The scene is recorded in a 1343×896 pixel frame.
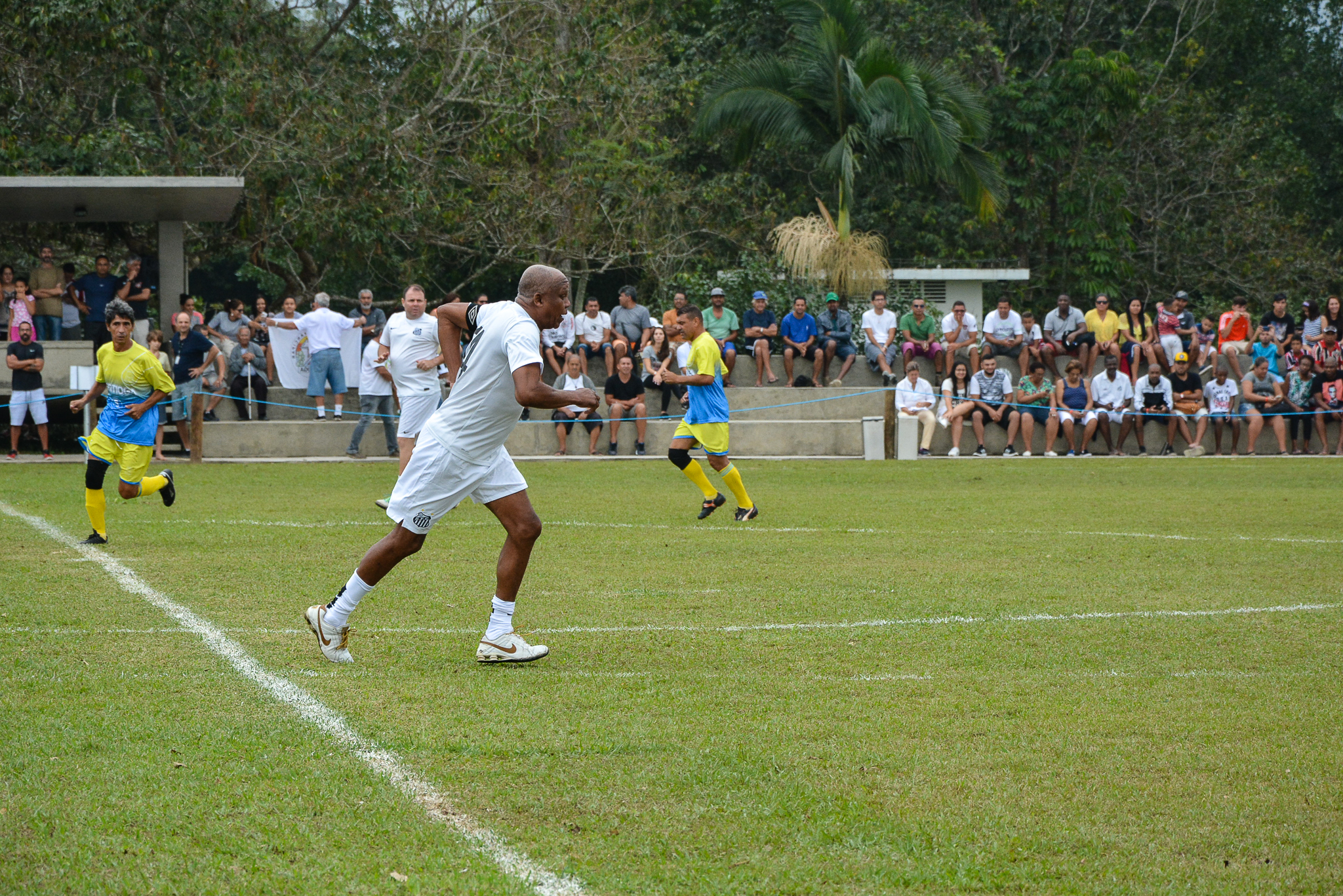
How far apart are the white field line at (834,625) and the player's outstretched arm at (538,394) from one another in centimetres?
179

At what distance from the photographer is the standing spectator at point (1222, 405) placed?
2297cm

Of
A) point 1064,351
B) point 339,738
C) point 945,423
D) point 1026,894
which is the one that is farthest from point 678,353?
point 1026,894

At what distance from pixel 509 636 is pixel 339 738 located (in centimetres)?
160

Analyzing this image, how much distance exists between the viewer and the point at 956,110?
28.5m

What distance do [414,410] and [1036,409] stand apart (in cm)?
1215

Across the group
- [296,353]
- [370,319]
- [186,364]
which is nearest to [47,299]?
[186,364]

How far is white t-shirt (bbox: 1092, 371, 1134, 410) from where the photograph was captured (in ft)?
74.6

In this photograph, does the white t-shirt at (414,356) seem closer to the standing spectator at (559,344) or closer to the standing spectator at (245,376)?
the standing spectator at (559,344)

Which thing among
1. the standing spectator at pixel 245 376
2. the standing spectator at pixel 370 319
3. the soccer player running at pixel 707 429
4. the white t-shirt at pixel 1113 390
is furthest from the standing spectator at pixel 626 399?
the soccer player running at pixel 707 429

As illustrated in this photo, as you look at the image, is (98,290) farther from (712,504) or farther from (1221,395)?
(1221,395)

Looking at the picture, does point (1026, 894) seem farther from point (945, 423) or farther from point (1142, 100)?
point (1142, 100)

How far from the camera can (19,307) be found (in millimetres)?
21188

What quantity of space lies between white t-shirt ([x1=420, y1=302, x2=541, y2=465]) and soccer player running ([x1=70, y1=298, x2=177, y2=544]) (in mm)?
5541

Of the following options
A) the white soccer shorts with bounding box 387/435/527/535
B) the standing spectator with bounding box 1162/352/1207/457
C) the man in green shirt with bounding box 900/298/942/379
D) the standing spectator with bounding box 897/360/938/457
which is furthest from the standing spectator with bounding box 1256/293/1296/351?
the white soccer shorts with bounding box 387/435/527/535
